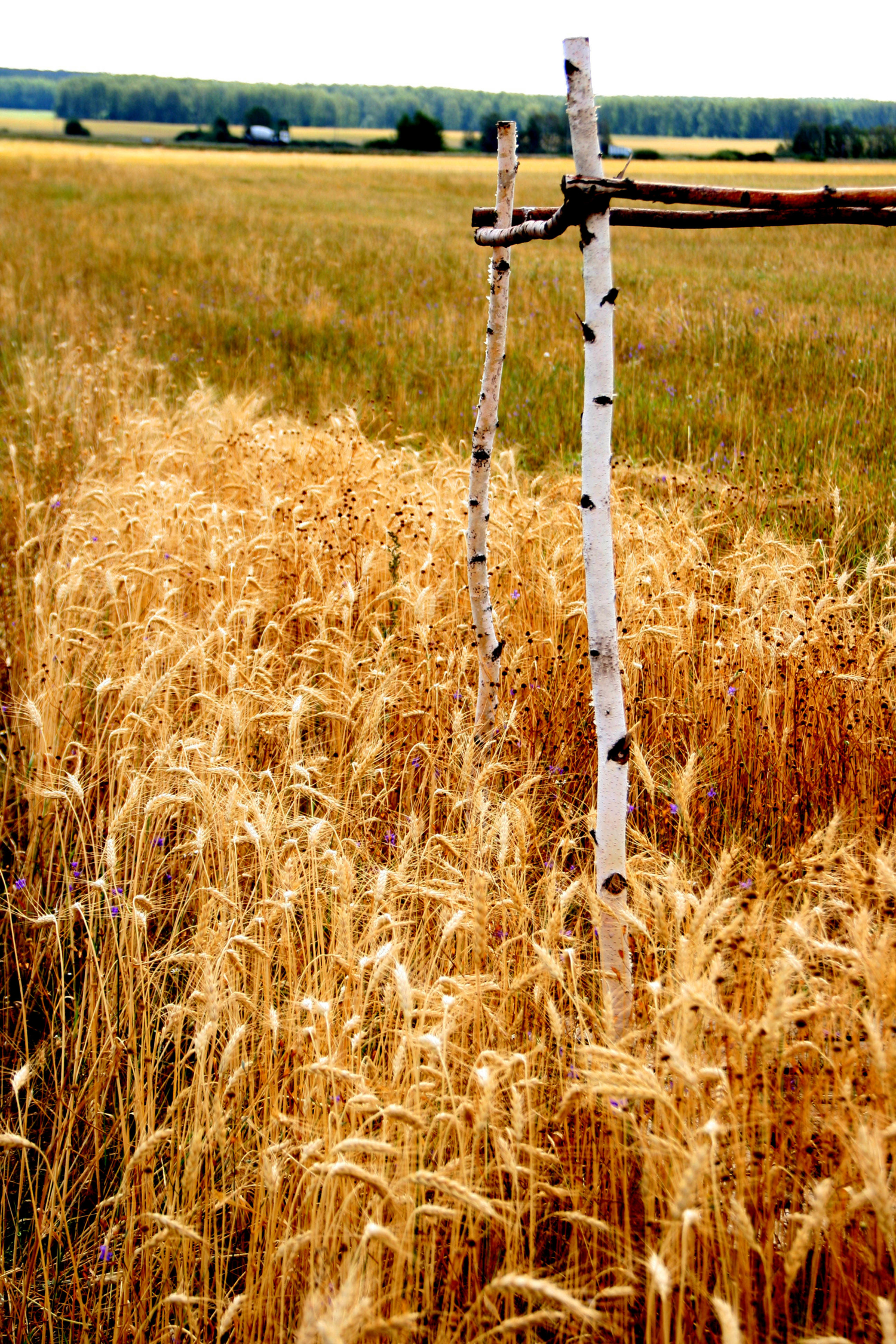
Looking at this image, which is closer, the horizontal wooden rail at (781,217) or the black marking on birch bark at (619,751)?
the horizontal wooden rail at (781,217)

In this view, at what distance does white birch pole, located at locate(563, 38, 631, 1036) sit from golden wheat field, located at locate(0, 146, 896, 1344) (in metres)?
0.08

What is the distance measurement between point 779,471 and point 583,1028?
4.20 m

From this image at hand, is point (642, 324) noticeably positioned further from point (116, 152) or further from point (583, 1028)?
point (116, 152)

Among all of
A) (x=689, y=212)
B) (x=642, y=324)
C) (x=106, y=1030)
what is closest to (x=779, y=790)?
(x=689, y=212)

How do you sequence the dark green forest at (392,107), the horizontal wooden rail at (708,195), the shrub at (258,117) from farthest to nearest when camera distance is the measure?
the dark green forest at (392,107) → the shrub at (258,117) → the horizontal wooden rail at (708,195)

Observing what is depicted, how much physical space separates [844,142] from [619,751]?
7397cm

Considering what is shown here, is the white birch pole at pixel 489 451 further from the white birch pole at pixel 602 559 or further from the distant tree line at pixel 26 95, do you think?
the distant tree line at pixel 26 95

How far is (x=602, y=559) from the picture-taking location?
1.74 meters

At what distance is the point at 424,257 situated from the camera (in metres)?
13.1

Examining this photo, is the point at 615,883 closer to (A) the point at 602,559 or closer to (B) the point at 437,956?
(B) the point at 437,956

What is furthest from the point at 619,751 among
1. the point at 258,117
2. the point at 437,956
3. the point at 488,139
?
the point at 258,117

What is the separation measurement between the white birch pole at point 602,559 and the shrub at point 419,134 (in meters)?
77.9

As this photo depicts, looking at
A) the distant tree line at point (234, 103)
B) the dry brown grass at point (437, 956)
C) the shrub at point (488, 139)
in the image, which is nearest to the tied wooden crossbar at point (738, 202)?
the dry brown grass at point (437, 956)

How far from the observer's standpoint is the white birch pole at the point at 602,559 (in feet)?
5.35
